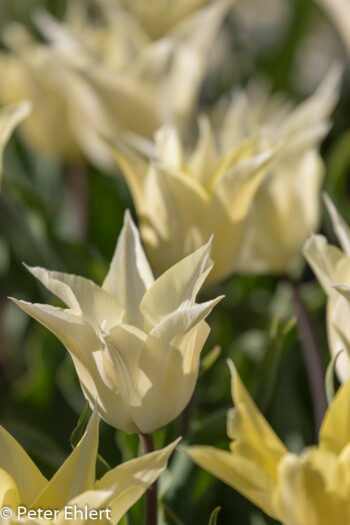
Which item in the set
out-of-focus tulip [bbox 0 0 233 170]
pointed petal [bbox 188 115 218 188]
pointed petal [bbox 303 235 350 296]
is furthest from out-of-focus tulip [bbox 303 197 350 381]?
out-of-focus tulip [bbox 0 0 233 170]

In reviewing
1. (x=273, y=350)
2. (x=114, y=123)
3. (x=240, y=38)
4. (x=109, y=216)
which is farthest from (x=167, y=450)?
(x=240, y=38)

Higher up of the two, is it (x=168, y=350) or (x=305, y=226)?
(x=168, y=350)

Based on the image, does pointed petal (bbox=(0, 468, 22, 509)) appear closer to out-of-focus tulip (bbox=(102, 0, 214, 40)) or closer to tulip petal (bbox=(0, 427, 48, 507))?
tulip petal (bbox=(0, 427, 48, 507))

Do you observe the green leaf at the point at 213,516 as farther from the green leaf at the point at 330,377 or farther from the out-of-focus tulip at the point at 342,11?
the out-of-focus tulip at the point at 342,11

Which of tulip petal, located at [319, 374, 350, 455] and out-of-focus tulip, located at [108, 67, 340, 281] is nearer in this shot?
tulip petal, located at [319, 374, 350, 455]

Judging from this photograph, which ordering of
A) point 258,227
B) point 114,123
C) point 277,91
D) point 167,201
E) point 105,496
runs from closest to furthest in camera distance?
point 105,496
point 167,201
point 258,227
point 114,123
point 277,91

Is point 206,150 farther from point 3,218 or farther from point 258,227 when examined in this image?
point 3,218

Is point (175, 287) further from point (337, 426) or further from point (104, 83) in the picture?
point (104, 83)

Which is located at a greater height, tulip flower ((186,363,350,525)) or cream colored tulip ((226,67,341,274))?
tulip flower ((186,363,350,525))

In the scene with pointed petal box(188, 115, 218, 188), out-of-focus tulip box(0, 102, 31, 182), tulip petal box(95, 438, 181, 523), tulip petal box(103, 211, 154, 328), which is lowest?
tulip petal box(95, 438, 181, 523)
